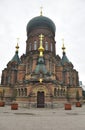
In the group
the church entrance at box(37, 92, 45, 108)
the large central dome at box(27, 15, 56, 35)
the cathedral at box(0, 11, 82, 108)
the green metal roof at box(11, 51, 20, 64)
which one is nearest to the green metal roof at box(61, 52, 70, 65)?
the cathedral at box(0, 11, 82, 108)

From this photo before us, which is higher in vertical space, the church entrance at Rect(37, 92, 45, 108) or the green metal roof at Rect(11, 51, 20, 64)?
the green metal roof at Rect(11, 51, 20, 64)

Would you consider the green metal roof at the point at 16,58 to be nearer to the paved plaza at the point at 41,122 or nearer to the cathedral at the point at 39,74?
the cathedral at the point at 39,74

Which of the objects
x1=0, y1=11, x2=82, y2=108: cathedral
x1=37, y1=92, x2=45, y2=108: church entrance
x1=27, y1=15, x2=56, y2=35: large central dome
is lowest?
x1=37, y1=92, x2=45, y2=108: church entrance

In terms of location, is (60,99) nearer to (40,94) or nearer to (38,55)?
(40,94)

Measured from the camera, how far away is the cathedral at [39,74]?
3005 centimetres

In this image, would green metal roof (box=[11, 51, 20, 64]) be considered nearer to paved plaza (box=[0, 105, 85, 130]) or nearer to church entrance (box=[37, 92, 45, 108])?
church entrance (box=[37, 92, 45, 108])

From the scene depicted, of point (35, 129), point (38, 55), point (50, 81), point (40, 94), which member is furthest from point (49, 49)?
point (35, 129)

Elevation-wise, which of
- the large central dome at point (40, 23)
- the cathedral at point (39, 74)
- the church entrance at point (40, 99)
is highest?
the large central dome at point (40, 23)

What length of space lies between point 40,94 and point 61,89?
4942 mm

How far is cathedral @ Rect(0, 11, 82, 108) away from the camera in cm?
3005

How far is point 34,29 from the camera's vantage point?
1738 inches

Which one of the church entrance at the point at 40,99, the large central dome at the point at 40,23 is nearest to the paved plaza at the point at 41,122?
the church entrance at the point at 40,99

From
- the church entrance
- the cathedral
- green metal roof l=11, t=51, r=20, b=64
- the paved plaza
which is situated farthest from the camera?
green metal roof l=11, t=51, r=20, b=64

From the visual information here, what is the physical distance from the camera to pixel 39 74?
32.9 meters
